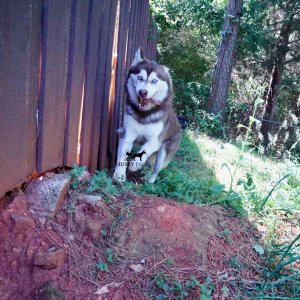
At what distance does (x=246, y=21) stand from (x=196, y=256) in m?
12.3

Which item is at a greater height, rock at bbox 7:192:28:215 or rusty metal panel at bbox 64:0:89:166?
rusty metal panel at bbox 64:0:89:166

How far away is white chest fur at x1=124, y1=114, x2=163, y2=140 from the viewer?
423cm

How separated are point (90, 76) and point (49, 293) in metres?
2.04

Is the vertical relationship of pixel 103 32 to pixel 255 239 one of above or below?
above

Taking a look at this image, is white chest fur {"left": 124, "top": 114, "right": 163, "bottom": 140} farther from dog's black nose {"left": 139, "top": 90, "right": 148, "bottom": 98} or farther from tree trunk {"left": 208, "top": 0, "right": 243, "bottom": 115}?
tree trunk {"left": 208, "top": 0, "right": 243, "bottom": 115}

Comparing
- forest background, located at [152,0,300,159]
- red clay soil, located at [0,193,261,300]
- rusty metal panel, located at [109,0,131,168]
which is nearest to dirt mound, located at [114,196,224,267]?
red clay soil, located at [0,193,261,300]

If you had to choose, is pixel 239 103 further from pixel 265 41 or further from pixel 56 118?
pixel 56 118

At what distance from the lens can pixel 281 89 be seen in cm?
1565

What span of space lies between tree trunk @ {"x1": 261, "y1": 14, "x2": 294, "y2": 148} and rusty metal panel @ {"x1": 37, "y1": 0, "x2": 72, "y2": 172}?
484 inches

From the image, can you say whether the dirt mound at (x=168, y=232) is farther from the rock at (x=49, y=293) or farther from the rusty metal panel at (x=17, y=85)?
the rusty metal panel at (x=17, y=85)

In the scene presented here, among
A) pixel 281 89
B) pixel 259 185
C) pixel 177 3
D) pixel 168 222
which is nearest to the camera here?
pixel 168 222

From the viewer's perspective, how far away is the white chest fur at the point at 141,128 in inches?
166

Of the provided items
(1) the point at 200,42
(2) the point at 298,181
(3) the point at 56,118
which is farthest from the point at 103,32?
(1) the point at 200,42

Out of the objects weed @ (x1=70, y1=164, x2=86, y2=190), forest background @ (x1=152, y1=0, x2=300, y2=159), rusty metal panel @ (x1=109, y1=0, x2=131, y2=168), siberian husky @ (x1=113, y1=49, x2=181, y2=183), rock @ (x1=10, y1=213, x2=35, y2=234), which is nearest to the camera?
rock @ (x1=10, y1=213, x2=35, y2=234)
